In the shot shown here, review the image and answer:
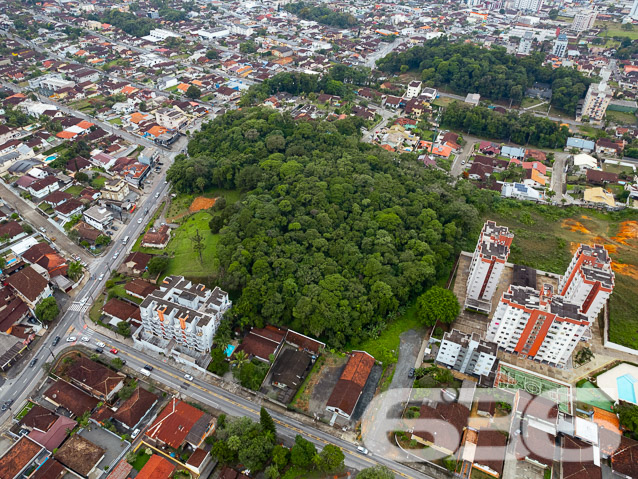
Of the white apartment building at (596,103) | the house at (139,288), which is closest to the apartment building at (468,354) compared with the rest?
the house at (139,288)

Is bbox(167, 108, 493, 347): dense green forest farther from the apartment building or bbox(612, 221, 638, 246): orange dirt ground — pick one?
bbox(612, 221, 638, 246): orange dirt ground

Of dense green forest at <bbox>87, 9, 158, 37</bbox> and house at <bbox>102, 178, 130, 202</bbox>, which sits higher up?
dense green forest at <bbox>87, 9, 158, 37</bbox>

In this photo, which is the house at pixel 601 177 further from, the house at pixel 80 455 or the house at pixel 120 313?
the house at pixel 80 455

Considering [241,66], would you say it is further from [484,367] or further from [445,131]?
[484,367]

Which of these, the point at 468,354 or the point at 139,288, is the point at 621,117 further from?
the point at 139,288

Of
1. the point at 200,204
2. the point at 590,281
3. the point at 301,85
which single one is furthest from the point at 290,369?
the point at 301,85

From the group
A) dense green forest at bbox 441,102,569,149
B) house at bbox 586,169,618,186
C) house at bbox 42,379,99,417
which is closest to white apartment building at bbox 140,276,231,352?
house at bbox 42,379,99,417

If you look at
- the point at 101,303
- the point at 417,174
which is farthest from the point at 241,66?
the point at 101,303

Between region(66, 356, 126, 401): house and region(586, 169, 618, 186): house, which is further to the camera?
region(586, 169, 618, 186): house

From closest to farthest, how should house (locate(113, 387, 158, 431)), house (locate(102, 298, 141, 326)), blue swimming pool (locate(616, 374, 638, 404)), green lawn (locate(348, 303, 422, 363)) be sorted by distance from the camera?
1. house (locate(113, 387, 158, 431))
2. blue swimming pool (locate(616, 374, 638, 404))
3. green lawn (locate(348, 303, 422, 363))
4. house (locate(102, 298, 141, 326))
